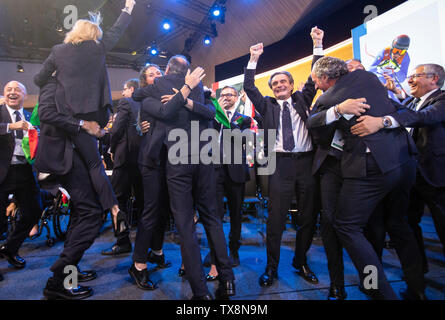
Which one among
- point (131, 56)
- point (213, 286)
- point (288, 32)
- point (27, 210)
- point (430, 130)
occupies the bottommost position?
point (213, 286)

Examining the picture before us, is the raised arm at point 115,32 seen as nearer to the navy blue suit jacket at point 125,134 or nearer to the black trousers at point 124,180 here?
the navy blue suit jacket at point 125,134

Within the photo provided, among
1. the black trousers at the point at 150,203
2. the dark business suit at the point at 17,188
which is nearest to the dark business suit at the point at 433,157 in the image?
the black trousers at the point at 150,203

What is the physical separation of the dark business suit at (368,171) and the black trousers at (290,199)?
1.66ft

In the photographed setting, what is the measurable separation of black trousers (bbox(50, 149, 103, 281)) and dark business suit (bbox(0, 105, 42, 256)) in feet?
3.40

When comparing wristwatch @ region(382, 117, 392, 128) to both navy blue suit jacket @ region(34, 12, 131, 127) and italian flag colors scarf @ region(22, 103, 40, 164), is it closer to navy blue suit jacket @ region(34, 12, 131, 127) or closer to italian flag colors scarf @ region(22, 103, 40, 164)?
navy blue suit jacket @ region(34, 12, 131, 127)

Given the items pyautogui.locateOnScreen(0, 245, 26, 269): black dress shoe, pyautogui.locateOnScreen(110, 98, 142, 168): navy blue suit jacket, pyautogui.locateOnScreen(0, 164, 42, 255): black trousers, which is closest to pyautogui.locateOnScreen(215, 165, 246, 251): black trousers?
pyautogui.locateOnScreen(110, 98, 142, 168): navy blue suit jacket

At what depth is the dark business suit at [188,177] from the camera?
5.09 feet

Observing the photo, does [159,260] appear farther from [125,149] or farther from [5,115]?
[5,115]

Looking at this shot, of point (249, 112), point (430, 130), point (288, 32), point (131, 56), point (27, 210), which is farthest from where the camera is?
point (131, 56)

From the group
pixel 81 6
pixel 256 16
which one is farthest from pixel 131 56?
pixel 256 16

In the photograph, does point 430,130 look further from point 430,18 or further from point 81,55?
point 81,55

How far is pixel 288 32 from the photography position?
241 inches

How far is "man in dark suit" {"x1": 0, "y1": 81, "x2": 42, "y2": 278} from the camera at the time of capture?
2307mm

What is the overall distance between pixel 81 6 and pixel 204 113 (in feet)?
30.6
